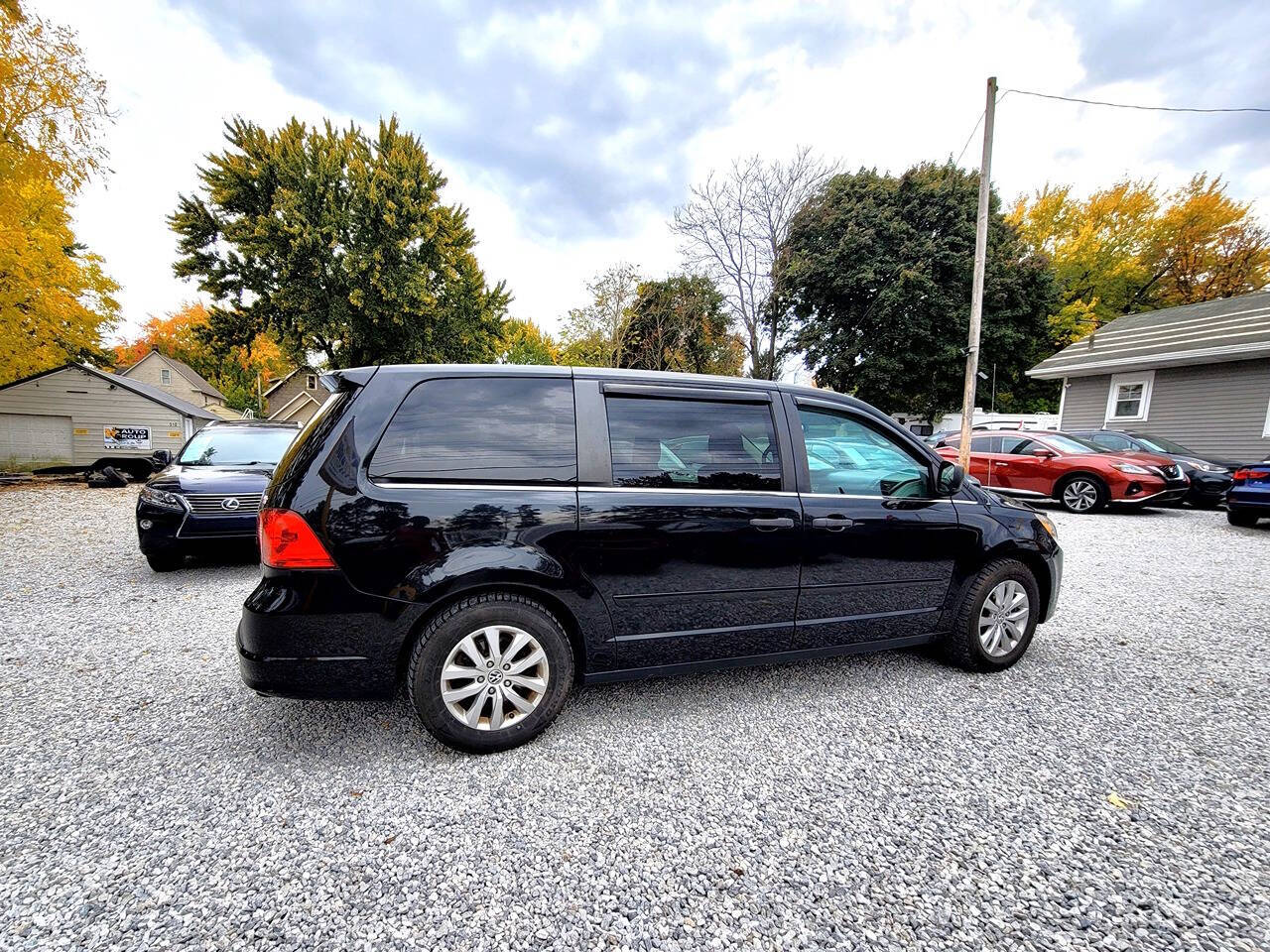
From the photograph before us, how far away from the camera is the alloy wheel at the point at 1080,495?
30.1 feet

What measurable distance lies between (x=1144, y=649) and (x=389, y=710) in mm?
4959

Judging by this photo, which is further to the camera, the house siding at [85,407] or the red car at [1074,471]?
the house siding at [85,407]

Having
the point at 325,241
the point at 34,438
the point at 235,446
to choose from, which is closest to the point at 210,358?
the point at 34,438

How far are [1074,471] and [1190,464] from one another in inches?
99.1

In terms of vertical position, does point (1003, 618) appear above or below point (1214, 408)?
below

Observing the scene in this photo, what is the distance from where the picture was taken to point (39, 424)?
1756 centimetres

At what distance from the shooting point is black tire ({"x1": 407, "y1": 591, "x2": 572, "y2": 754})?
221 centimetres

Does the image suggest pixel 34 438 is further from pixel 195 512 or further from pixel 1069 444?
pixel 1069 444

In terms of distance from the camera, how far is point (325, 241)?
19.3 meters

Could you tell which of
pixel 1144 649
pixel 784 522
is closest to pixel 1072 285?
pixel 1144 649

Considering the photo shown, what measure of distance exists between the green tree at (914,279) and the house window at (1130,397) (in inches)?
331

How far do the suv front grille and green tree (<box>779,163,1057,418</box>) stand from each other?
22758 millimetres

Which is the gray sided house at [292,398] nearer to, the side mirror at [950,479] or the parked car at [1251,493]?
the side mirror at [950,479]

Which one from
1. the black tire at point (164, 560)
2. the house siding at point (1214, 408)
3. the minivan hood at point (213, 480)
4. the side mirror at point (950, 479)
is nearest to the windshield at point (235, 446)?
the minivan hood at point (213, 480)
